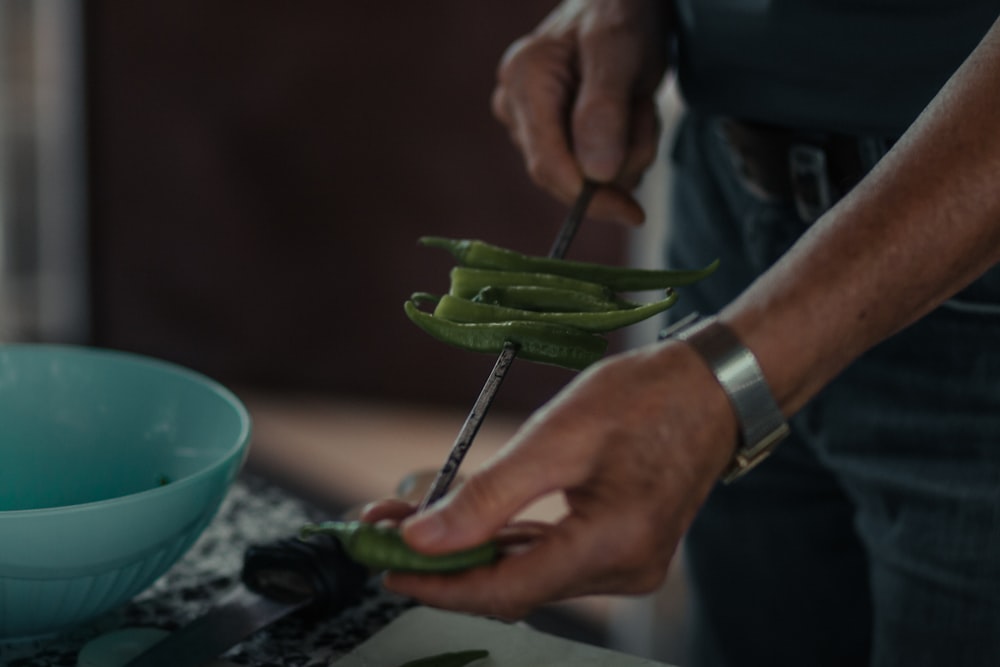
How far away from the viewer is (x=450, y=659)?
89 cm

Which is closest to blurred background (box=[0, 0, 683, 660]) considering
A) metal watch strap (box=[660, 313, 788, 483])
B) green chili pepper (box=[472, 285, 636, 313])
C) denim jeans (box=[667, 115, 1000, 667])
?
denim jeans (box=[667, 115, 1000, 667])

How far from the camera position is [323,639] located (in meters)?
0.96

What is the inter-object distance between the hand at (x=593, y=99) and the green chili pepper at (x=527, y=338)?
35 centimetres

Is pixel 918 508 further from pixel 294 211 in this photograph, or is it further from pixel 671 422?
pixel 294 211

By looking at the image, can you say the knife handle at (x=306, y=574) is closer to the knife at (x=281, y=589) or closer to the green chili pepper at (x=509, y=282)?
the knife at (x=281, y=589)

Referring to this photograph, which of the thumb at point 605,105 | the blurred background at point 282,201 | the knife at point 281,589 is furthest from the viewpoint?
the blurred background at point 282,201

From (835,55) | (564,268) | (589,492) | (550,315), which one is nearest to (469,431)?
(589,492)

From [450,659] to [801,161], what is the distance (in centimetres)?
62

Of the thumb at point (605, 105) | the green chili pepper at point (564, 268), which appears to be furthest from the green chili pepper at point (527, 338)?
the thumb at point (605, 105)

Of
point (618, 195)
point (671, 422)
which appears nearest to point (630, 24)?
point (618, 195)

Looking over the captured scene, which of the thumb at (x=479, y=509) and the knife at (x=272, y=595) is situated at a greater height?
the thumb at (x=479, y=509)

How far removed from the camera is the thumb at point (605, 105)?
1253mm

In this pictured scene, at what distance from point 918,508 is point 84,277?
11.1 ft

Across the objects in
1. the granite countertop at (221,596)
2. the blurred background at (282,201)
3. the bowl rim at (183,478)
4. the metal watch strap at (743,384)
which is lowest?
the blurred background at (282,201)
